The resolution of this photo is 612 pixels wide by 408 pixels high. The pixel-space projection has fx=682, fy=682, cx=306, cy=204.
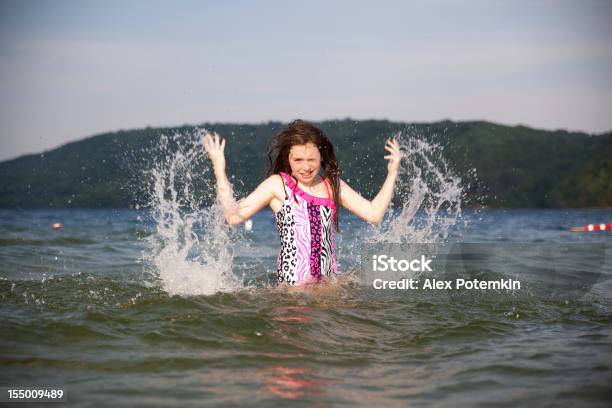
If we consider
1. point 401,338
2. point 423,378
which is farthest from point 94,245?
point 423,378

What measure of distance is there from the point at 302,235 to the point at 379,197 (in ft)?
2.64

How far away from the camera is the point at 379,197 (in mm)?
6387

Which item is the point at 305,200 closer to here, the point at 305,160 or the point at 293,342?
the point at 305,160

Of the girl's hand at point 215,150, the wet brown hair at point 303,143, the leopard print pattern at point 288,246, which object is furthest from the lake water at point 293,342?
the girl's hand at point 215,150

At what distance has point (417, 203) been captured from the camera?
8062 millimetres

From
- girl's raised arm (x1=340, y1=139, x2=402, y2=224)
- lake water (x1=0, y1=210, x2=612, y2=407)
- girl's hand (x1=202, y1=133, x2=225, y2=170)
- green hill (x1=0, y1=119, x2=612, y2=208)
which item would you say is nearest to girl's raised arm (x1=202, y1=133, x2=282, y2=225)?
girl's hand (x1=202, y1=133, x2=225, y2=170)

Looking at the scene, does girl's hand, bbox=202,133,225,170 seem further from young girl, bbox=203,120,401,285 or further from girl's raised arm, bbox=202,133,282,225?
young girl, bbox=203,120,401,285

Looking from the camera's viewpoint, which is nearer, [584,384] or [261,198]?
[584,384]

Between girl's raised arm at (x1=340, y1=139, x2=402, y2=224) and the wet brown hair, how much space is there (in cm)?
12

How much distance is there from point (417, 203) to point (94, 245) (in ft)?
27.4

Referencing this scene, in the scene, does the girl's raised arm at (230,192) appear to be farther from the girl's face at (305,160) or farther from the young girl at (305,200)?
the girl's face at (305,160)

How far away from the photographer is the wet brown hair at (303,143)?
635 cm

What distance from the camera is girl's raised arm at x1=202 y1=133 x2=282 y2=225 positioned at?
5.88 m

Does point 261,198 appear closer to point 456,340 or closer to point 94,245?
point 456,340
